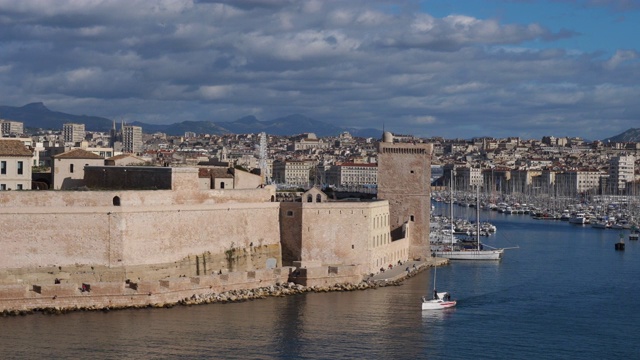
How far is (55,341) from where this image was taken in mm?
23203

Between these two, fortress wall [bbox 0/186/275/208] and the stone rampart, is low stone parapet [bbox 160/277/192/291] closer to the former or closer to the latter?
the stone rampart

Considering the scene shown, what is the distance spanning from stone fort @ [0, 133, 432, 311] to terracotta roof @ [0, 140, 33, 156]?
2262 millimetres

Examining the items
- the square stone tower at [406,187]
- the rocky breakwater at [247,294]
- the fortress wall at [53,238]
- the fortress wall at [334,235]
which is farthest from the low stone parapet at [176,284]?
the square stone tower at [406,187]

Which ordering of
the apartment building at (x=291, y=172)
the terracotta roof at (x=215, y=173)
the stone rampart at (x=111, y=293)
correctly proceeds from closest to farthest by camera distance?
the stone rampart at (x=111, y=293), the terracotta roof at (x=215, y=173), the apartment building at (x=291, y=172)

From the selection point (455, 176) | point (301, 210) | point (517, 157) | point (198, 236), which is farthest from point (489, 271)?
point (517, 157)

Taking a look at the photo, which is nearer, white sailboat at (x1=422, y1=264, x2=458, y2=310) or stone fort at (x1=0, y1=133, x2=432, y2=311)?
stone fort at (x1=0, y1=133, x2=432, y2=311)

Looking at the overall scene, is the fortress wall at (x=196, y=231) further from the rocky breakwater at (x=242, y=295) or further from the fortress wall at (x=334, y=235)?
the rocky breakwater at (x=242, y=295)

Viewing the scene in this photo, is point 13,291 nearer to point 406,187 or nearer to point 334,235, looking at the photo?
point 334,235

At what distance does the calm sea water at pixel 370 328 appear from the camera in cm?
2320

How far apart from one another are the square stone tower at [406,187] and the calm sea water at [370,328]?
3.72 m

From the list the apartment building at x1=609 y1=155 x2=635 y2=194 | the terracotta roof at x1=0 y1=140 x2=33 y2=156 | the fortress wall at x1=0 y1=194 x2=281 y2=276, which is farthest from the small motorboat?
the apartment building at x1=609 y1=155 x2=635 y2=194

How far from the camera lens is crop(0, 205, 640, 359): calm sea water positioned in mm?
23203

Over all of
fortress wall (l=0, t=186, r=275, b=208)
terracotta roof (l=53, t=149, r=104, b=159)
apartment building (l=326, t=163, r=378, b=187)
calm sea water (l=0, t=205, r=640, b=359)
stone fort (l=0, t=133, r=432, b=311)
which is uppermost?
apartment building (l=326, t=163, r=378, b=187)

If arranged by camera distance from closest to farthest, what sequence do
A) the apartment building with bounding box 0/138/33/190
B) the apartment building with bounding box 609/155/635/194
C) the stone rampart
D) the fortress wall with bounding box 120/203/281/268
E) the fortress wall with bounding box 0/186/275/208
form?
1. the stone rampart
2. the fortress wall with bounding box 0/186/275/208
3. the fortress wall with bounding box 120/203/281/268
4. the apartment building with bounding box 0/138/33/190
5. the apartment building with bounding box 609/155/635/194
